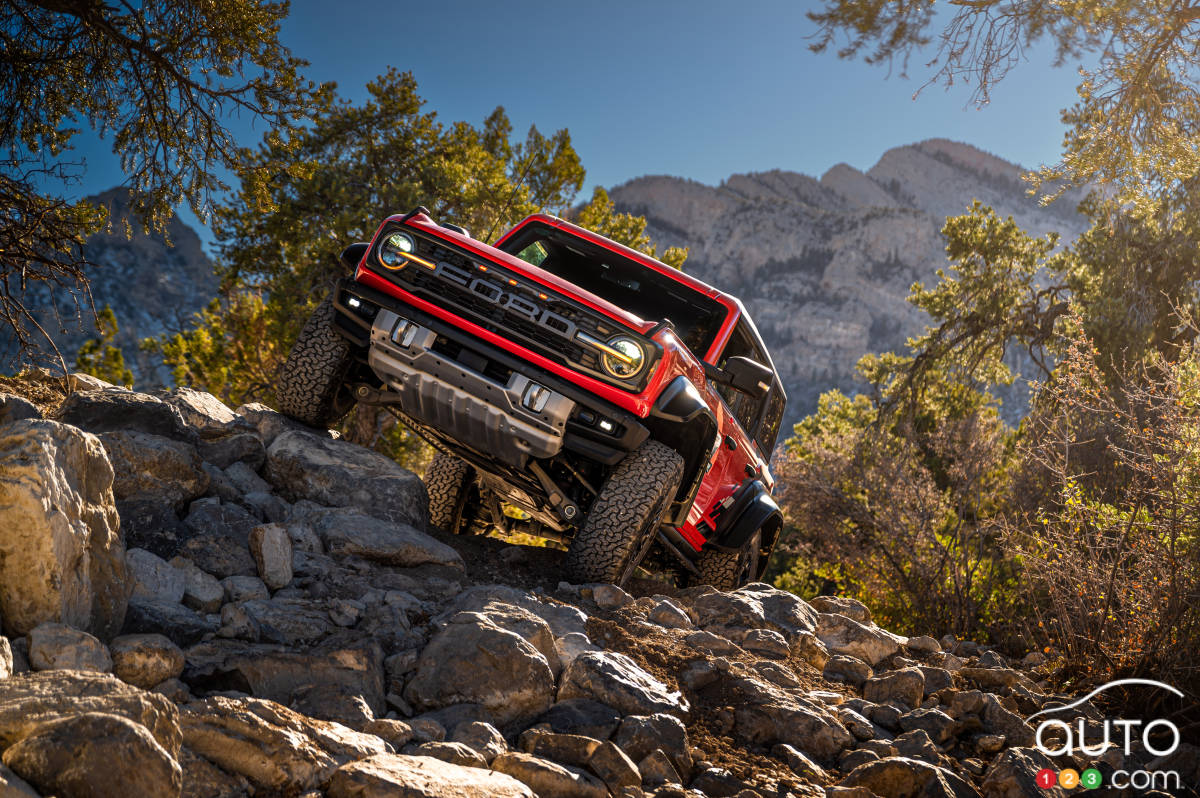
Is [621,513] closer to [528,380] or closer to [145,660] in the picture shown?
[528,380]

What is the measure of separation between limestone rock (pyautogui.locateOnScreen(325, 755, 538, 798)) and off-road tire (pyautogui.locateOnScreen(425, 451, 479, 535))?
16.5 ft

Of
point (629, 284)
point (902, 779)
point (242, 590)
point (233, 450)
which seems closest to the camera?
point (902, 779)

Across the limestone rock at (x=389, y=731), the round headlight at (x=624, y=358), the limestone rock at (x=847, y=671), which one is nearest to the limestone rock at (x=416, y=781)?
the limestone rock at (x=389, y=731)

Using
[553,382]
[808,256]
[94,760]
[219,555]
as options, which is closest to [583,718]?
[94,760]

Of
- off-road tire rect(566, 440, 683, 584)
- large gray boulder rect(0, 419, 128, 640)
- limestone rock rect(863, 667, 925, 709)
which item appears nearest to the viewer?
large gray boulder rect(0, 419, 128, 640)

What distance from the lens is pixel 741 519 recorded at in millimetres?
6996

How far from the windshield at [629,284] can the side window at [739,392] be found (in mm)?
234

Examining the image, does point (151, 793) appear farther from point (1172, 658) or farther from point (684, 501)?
point (1172, 658)

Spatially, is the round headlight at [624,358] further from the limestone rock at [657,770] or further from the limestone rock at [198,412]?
the limestone rock at [198,412]

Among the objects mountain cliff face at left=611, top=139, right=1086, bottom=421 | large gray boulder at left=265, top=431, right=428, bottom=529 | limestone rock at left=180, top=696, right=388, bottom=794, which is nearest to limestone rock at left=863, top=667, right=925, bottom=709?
large gray boulder at left=265, top=431, right=428, bottom=529

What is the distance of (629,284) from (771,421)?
2.31m

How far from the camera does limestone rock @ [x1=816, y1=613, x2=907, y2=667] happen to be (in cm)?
579

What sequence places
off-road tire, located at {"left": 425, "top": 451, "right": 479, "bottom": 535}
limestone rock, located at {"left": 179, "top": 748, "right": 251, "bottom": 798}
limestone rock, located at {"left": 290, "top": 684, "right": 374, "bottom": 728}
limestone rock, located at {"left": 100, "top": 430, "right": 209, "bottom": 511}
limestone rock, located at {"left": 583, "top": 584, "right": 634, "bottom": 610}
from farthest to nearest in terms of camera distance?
off-road tire, located at {"left": 425, "top": 451, "right": 479, "bottom": 535}
limestone rock, located at {"left": 583, "top": 584, "right": 634, "bottom": 610}
limestone rock, located at {"left": 100, "top": 430, "right": 209, "bottom": 511}
limestone rock, located at {"left": 290, "top": 684, "right": 374, "bottom": 728}
limestone rock, located at {"left": 179, "top": 748, "right": 251, "bottom": 798}

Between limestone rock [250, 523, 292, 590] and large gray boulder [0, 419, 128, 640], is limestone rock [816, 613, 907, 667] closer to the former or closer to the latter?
limestone rock [250, 523, 292, 590]
